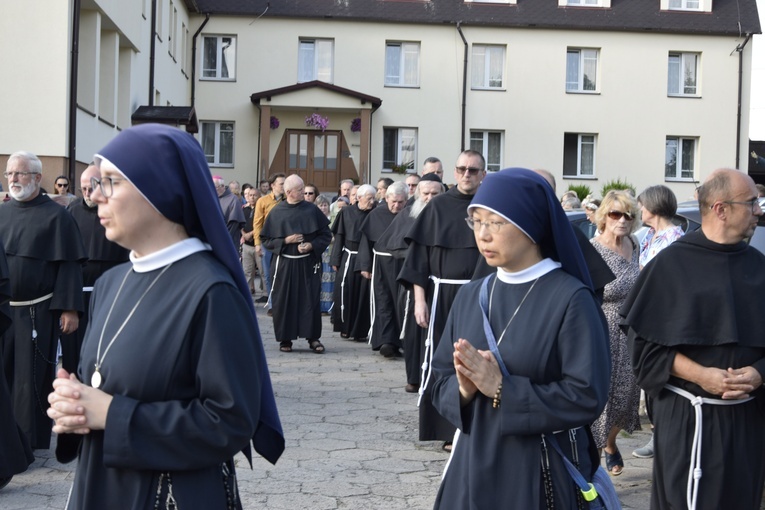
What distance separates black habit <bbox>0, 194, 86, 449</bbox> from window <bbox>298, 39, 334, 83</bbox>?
1124 inches

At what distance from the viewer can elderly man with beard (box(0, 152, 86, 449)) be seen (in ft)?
24.8

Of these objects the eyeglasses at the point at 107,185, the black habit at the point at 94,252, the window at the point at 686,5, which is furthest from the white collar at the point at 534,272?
the window at the point at 686,5

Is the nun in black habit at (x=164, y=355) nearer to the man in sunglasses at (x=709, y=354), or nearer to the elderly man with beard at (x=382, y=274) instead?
the man in sunglasses at (x=709, y=354)

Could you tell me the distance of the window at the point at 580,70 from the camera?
36000mm

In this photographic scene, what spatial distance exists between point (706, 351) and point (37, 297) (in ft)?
16.0

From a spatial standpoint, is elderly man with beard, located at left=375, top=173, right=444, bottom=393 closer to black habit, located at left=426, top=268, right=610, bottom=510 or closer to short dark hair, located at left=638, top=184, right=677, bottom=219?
short dark hair, located at left=638, top=184, right=677, bottom=219

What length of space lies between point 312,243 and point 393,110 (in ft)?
74.4

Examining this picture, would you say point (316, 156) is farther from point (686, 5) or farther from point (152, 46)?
point (686, 5)

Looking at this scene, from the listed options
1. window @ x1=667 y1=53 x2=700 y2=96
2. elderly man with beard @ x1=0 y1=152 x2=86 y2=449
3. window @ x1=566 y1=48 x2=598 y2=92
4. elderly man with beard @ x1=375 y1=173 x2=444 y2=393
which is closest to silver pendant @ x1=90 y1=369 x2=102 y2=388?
elderly man with beard @ x1=0 y1=152 x2=86 y2=449

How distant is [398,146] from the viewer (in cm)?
3559

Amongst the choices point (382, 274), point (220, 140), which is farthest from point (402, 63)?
point (382, 274)

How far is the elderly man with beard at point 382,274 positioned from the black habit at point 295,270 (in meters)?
0.57

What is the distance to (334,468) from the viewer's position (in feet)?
24.0

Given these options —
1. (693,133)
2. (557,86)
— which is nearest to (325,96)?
(557,86)
